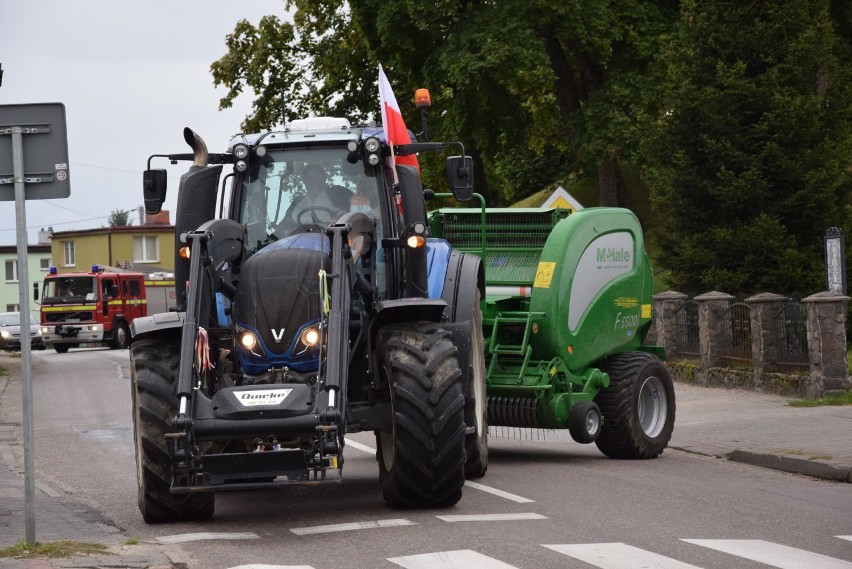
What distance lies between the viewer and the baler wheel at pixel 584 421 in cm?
1391

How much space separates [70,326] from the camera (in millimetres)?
49938

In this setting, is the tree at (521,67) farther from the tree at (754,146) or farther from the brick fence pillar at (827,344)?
the brick fence pillar at (827,344)

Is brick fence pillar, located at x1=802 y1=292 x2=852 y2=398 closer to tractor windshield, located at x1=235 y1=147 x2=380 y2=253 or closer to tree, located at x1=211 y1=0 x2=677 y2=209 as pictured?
tractor windshield, located at x1=235 y1=147 x2=380 y2=253

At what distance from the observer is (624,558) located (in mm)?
8406

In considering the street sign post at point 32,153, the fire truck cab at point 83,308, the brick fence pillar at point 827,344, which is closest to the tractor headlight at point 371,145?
the street sign post at point 32,153

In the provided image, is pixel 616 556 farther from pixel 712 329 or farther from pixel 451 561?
pixel 712 329

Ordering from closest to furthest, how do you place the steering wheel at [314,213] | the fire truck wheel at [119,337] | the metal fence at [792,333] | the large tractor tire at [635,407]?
1. the steering wheel at [314,213]
2. the large tractor tire at [635,407]
3. the metal fence at [792,333]
4. the fire truck wheel at [119,337]

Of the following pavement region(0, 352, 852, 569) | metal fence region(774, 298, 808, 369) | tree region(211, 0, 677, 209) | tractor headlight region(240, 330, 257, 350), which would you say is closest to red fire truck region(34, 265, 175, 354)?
tree region(211, 0, 677, 209)

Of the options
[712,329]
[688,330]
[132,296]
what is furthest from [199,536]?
[132,296]

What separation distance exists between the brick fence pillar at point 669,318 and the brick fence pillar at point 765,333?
391 centimetres

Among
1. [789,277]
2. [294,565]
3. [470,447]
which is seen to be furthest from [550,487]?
[789,277]

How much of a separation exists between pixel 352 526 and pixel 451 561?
Result: 1.71 meters

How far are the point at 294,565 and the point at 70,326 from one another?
4304 cm

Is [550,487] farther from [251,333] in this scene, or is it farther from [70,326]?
[70,326]
